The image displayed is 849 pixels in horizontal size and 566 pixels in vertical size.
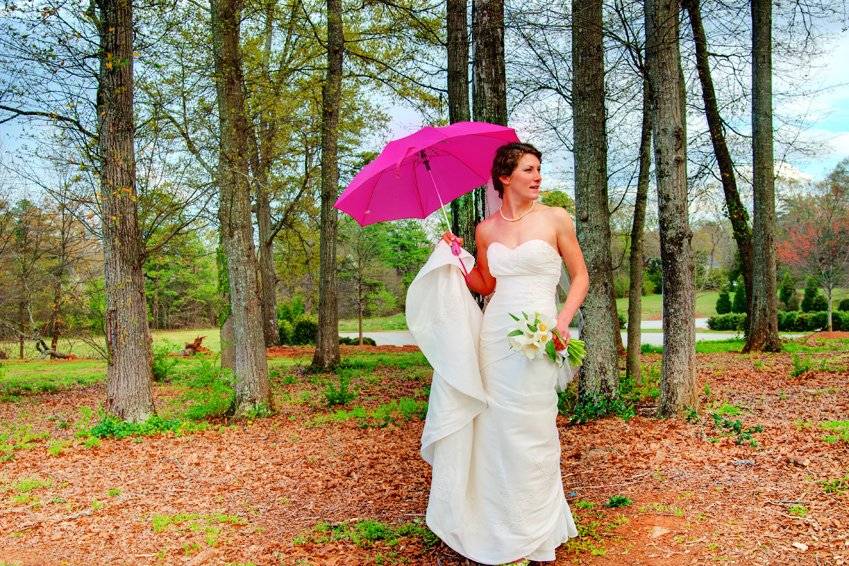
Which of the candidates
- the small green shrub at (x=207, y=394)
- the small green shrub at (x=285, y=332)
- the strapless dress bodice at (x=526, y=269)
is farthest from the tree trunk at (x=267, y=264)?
the strapless dress bodice at (x=526, y=269)

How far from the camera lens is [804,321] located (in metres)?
26.3

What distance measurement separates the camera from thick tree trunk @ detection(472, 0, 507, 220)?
22.7 feet

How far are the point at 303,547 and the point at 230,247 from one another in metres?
5.39

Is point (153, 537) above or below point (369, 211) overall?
below

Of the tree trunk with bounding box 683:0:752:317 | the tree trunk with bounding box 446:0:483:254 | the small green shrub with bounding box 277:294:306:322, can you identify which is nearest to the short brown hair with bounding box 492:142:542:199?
the tree trunk with bounding box 446:0:483:254

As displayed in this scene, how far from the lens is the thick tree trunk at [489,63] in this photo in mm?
6918

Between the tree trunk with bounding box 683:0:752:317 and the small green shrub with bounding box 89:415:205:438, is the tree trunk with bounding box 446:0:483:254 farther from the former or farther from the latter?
the tree trunk with bounding box 683:0:752:317

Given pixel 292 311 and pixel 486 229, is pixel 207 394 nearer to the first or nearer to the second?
pixel 486 229

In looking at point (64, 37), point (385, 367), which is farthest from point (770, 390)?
point (64, 37)

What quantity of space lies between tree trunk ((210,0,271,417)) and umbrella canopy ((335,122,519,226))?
15.6 ft

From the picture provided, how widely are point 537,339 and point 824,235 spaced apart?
26679 millimetres

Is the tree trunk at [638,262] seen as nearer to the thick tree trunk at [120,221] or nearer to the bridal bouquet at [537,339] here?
the bridal bouquet at [537,339]

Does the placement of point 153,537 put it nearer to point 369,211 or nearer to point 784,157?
point 369,211

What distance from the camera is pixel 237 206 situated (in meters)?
8.89
